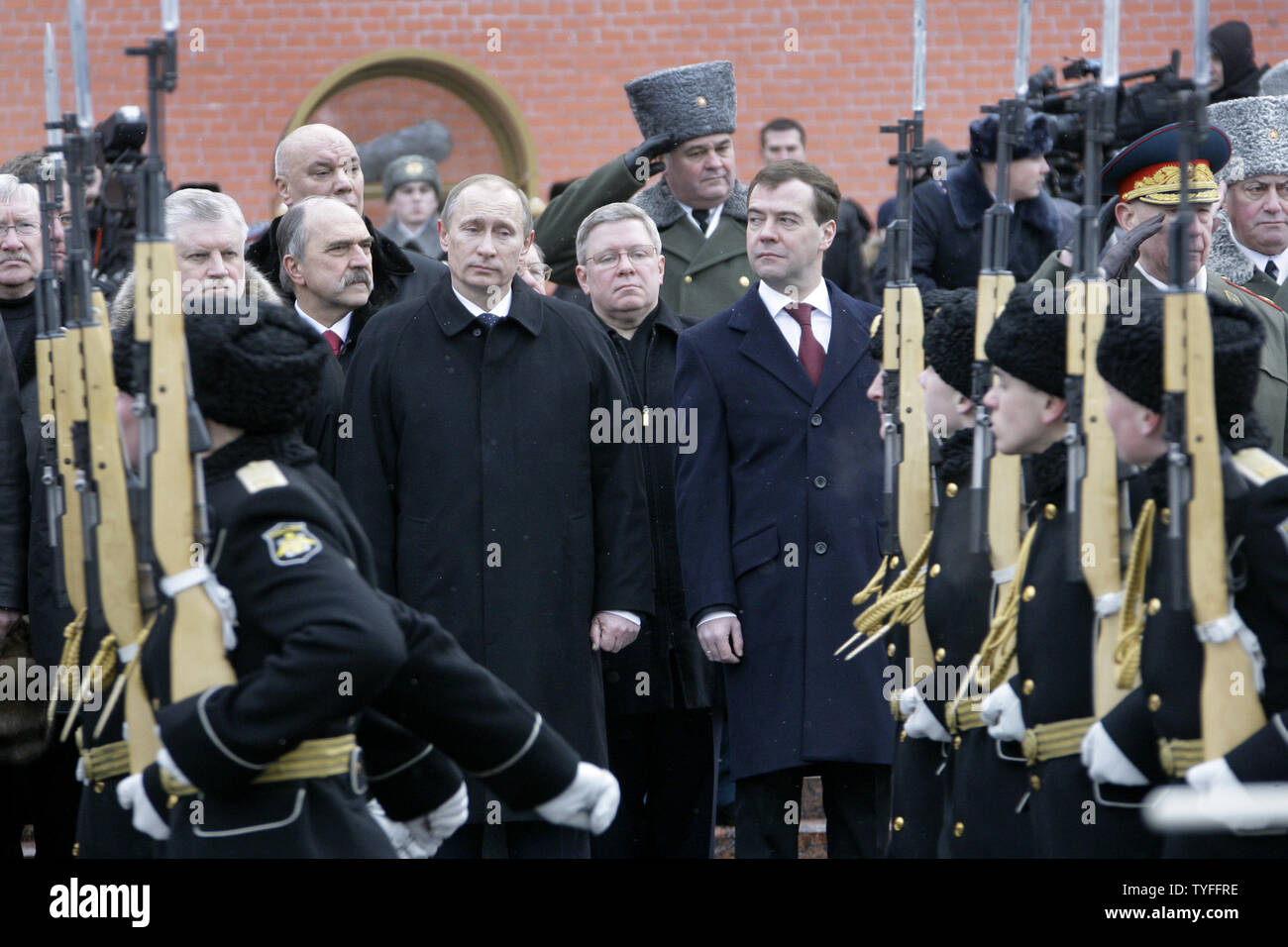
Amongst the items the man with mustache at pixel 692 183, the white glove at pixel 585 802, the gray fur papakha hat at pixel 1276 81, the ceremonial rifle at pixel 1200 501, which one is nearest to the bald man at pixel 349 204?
the man with mustache at pixel 692 183

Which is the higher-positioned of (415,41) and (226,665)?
(415,41)

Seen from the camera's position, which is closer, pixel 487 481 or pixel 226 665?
→ pixel 226 665

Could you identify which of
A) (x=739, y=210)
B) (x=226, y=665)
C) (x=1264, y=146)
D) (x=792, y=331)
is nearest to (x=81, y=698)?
(x=226, y=665)

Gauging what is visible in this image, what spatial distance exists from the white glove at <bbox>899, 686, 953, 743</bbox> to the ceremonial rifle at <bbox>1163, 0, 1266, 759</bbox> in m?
0.98

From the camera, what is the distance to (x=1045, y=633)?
3711mm

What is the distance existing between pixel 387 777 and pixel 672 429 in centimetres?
210

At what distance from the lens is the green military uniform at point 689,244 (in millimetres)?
6301

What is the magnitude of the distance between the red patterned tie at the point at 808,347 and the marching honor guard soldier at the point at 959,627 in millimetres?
754

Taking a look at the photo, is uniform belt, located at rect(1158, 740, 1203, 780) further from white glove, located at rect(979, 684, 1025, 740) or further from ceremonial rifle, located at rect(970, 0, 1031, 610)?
ceremonial rifle, located at rect(970, 0, 1031, 610)

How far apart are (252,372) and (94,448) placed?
52cm

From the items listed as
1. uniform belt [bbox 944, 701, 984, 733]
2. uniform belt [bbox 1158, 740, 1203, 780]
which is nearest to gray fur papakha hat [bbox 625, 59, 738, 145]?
uniform belt [bbox 944, 701, 984, 733]
